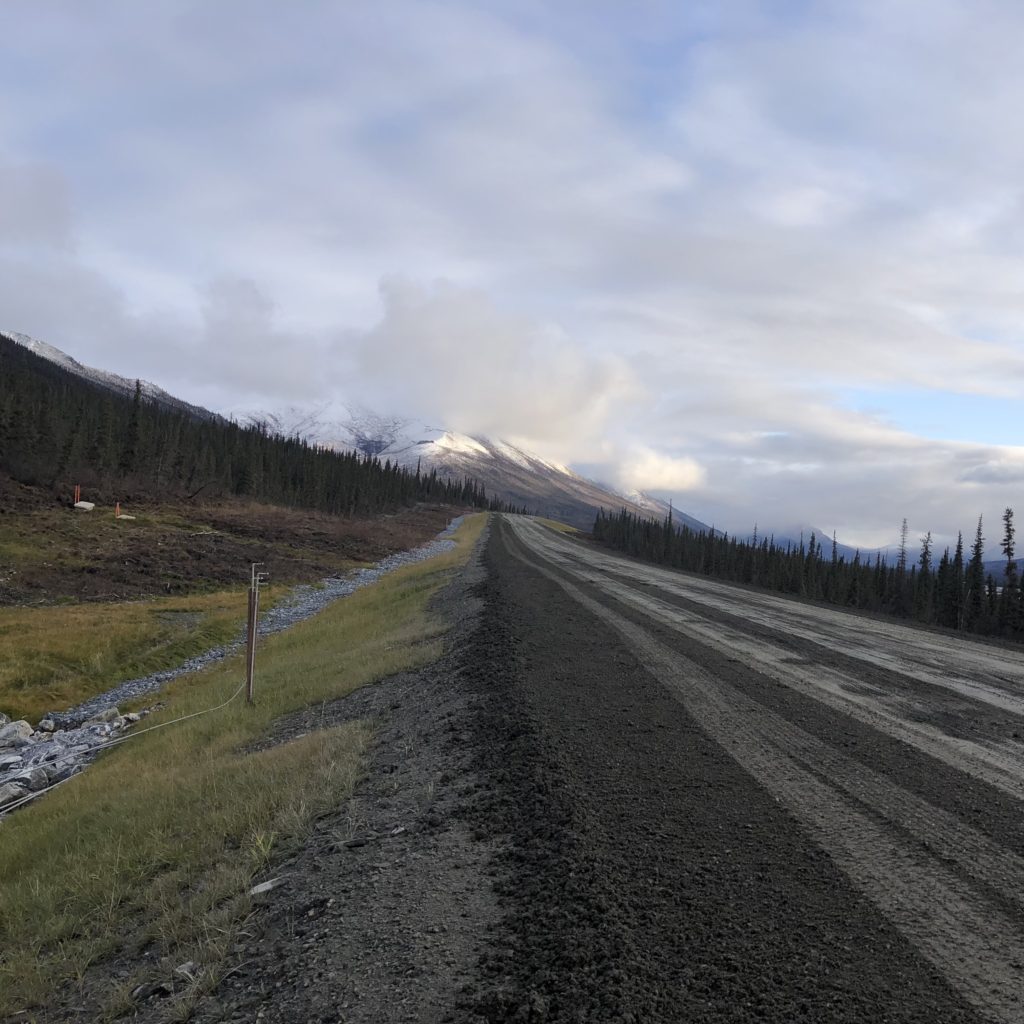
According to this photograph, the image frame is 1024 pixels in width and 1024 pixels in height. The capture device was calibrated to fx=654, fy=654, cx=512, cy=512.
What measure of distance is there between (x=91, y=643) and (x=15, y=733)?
22.1ft

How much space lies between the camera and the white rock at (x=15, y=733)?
15680 mm

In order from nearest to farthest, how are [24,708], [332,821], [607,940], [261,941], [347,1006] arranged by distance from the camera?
[347,1006] → [607,940] → [261,941] → [332,821] → [24,708]

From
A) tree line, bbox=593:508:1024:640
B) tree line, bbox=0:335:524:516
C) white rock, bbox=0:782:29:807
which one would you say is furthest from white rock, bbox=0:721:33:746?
tree line, bbox=0:335:524:516

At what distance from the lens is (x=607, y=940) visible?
12.7ft

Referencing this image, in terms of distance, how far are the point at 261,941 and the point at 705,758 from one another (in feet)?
15.5

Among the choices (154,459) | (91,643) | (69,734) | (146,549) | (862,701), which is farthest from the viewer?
(154,459)

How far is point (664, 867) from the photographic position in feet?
15.7

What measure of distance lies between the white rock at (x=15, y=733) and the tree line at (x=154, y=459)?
45307mm

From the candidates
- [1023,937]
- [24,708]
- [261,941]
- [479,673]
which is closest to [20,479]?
[24,708]

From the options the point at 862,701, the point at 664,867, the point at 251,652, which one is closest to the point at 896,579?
the point at 862,701

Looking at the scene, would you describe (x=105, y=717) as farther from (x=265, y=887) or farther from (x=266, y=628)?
(x=265, y=887)

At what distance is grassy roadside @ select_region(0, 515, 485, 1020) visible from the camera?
4.84m

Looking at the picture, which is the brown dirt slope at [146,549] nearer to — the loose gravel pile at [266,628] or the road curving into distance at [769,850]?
the loose gravel pile at [266,628]

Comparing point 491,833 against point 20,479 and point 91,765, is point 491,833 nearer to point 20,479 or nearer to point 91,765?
point 91,765
